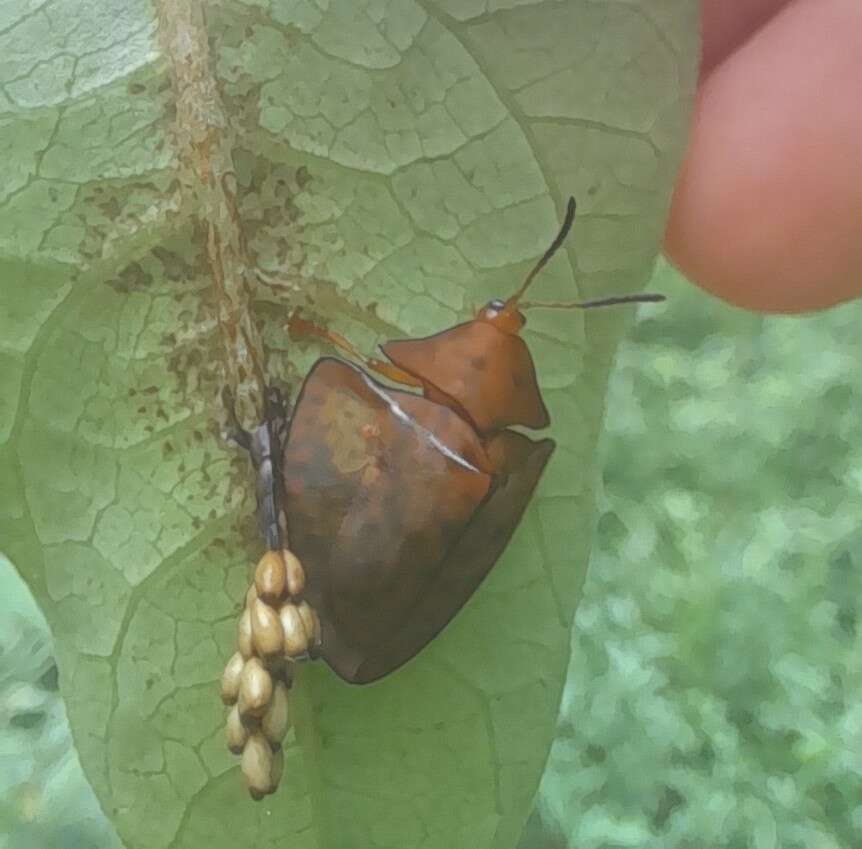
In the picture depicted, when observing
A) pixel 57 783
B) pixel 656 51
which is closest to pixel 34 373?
pixel 656 51

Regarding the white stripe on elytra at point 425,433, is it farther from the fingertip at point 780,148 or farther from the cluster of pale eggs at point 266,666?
the fingertip at point 780,148

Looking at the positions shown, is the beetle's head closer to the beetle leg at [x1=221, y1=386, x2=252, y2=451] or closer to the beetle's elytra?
the beetle's elytra

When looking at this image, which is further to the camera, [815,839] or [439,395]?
[815,839]

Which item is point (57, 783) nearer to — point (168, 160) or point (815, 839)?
point (815, 839)

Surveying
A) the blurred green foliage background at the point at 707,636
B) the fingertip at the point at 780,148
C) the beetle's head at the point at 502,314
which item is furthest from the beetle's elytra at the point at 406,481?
the blurred green foliage background at the point at 707,636

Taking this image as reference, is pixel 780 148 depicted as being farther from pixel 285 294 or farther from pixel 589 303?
pixel 285 294

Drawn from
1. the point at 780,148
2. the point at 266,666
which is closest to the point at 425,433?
the point at 266,666
